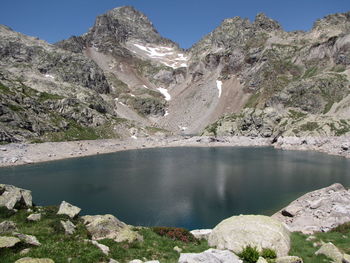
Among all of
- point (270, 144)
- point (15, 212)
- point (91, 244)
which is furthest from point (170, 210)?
point (270, 144)

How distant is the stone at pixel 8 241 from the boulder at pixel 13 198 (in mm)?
10007

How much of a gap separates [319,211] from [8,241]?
35.1m

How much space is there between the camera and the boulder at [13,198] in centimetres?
2436

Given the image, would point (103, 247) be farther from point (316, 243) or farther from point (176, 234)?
point (316, 243)

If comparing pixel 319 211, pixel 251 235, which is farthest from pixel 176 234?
pixel 319 211

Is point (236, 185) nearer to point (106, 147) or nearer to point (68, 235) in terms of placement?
point (68, 235)

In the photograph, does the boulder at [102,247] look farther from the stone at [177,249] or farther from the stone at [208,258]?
the stone at [177,249]

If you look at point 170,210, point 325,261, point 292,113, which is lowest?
point 170,210

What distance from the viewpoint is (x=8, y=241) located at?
14.8 meters

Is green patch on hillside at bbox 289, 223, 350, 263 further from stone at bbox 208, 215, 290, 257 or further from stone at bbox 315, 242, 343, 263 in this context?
stone at bbox 208, 215, 290, 257

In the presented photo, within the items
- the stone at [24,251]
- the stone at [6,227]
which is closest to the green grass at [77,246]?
the stone at [24,251]

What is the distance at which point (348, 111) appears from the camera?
14525cm

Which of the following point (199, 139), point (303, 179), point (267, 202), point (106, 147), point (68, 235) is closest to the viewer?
point (68, 235)

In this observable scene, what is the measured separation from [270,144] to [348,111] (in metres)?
43.9
